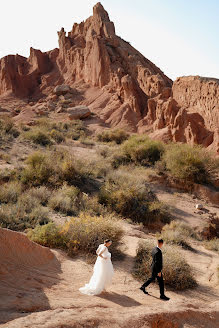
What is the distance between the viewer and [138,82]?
30.6 meters

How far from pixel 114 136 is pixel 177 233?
660 inches

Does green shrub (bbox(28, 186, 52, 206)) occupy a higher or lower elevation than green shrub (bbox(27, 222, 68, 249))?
higher

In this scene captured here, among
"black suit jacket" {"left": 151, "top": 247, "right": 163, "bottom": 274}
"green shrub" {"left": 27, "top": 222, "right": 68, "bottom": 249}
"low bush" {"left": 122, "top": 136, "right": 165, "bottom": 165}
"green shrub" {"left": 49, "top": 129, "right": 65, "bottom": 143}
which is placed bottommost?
"green shrub" {"left": 27, "top": 222, "right": 68, "bottom": 249}

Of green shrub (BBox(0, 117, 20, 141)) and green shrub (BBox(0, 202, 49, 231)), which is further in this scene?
green shrub (BBox(0, 117, 20, 141))

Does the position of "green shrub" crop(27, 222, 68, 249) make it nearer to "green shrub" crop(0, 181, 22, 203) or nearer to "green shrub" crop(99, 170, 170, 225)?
"green shrub" crop(0, 181, 22, 203)

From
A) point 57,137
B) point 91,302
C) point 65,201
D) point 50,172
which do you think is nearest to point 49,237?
point 91,302

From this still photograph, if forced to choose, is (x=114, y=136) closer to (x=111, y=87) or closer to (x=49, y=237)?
(x=111, y=87)

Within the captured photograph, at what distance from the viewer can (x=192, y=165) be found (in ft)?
51.6

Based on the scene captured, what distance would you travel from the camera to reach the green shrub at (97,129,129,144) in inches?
1009

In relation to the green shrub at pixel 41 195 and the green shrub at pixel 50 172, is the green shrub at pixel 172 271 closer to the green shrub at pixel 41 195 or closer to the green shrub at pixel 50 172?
the green shrub at pixel 41 195

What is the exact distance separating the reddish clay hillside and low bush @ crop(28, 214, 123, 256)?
36.2ft

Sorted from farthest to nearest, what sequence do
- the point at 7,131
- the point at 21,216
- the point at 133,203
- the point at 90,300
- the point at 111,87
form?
the point at 111,87
the point at 7,131
the point at 133,203
the point at 21,216
the point at 90,300

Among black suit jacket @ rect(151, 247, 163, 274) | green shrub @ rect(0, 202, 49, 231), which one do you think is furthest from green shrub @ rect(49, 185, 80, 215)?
black suit jacket @ rect(151, 247, 163, 274)

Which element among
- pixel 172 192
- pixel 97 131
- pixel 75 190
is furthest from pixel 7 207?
pixel 97 131
